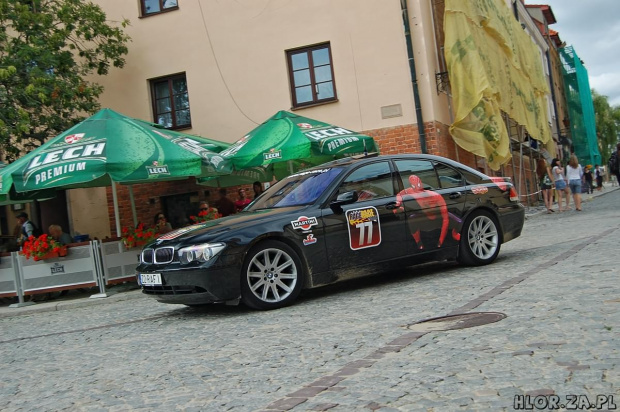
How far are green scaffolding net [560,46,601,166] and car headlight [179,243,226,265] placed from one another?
40936mm

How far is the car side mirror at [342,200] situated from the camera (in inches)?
315

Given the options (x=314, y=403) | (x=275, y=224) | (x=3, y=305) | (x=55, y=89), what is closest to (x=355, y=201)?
(x=275, y=224)

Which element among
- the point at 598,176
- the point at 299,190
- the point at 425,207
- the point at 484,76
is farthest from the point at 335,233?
the point at 598,176

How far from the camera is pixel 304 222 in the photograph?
7.84 metres

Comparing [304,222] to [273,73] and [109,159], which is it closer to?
[109,159]

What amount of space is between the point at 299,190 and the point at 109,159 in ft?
14.2

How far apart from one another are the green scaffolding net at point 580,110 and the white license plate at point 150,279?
40.8 m

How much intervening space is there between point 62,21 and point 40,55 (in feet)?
4.54

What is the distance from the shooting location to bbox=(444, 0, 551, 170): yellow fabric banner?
18.1 metres

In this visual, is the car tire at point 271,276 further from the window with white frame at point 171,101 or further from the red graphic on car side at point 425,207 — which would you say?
the window with white frame at point 171,101

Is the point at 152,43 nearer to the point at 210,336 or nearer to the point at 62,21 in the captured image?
the point at 62,21

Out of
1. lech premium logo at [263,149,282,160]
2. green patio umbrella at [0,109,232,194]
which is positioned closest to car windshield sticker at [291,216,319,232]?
green patio umbrella at [0,109,232,194]

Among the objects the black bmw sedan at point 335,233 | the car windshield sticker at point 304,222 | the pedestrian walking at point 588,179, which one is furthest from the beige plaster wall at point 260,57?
the pedestrian walking at point 588,179

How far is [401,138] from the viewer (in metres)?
17.2
